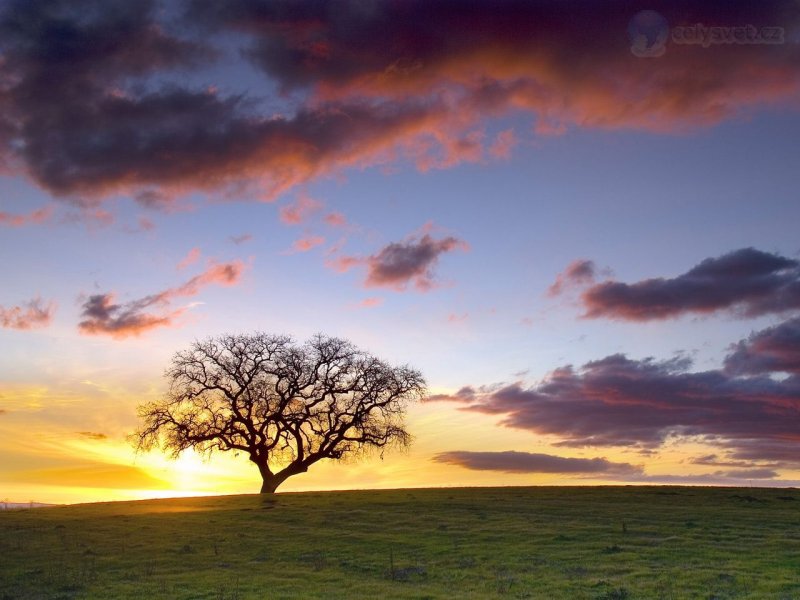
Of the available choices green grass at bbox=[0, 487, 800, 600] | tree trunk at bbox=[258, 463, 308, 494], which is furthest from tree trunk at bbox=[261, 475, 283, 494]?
green grass at bbox=[0, 487, 800, 600]

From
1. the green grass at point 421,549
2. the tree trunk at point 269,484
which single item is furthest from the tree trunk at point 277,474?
the green grass at point 421,549

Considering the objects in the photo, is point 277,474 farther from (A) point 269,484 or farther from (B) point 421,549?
(B) point 421,549

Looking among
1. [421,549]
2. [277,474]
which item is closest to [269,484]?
[277,474]

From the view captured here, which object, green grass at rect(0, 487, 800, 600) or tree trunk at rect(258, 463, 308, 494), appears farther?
tree trunk at rect(258, 463, 308, 494)

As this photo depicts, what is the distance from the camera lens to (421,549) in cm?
3347

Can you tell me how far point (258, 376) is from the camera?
6731 cm

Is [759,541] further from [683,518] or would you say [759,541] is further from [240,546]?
[240,546]

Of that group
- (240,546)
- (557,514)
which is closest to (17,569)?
(240,546)

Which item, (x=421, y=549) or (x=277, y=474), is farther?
(x=277, y=474)

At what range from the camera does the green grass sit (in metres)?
26.0

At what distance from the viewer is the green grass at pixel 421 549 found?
85.4 feet

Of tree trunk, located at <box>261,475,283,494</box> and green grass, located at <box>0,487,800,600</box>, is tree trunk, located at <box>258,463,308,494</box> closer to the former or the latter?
tree trunk, located at <box>261,475,283,494</box>

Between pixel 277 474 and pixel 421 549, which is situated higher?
pixel 277 474

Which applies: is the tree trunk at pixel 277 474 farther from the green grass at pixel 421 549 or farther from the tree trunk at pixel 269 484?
the green grass at pixel 421 549
